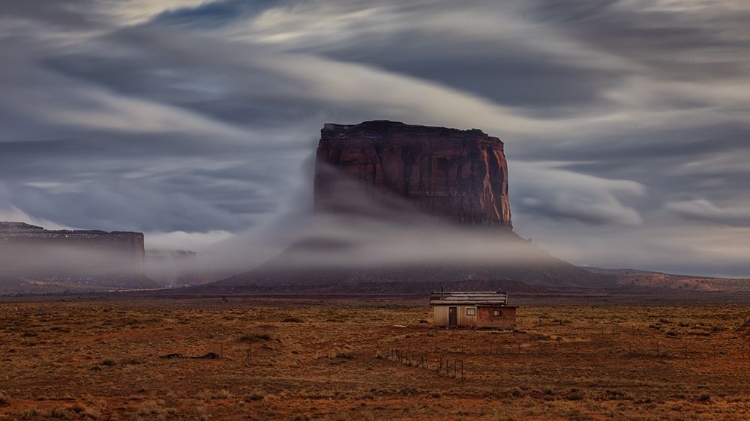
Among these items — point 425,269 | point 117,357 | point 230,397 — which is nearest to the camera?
point 230,397

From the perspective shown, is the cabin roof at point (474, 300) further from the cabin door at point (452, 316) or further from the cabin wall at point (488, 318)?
the cabin wall at point (488, 318)

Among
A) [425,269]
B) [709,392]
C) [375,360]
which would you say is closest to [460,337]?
[375,360]

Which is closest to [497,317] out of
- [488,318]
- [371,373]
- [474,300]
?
[488,318]

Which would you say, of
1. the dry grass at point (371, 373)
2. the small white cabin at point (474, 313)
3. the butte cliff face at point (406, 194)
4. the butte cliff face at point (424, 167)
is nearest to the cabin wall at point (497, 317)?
the small white cabin at point (474, 313)

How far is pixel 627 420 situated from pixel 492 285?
131 m

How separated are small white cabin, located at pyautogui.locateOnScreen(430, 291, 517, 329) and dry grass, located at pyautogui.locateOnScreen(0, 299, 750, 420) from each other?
8.29 ft

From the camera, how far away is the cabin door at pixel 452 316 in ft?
204

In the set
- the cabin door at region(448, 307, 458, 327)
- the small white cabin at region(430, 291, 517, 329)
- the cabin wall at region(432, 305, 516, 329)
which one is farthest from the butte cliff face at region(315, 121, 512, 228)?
the cabin wall at region(432, 305, 516, 329)

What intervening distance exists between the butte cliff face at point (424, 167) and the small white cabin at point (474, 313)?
127378 mm

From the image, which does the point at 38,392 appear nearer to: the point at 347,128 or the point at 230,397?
the point at 230,397

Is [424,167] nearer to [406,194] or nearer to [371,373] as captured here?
[406,194]

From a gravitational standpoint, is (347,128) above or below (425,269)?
above

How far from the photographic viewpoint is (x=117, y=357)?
39406mm

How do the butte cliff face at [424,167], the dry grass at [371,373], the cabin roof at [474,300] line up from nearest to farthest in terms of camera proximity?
the dry grass at [371,373], the cabin roof at [474,300], the butte cliff face at [424,167]
